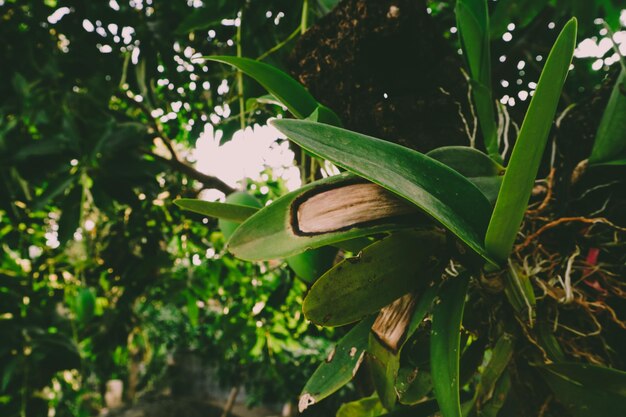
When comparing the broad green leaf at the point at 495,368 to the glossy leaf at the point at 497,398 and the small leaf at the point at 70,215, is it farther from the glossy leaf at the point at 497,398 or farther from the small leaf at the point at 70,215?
the small leaf at the point at 70,215

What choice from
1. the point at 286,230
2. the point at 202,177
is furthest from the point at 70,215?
the point at 286,230

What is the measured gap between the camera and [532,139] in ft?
0.88

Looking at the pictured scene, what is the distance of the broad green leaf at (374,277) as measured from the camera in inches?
13.1

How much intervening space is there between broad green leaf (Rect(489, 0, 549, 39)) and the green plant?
358mm

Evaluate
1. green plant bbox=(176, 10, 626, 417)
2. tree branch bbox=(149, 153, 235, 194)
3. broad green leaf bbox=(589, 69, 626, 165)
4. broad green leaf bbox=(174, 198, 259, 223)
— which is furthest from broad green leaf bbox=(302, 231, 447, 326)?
tree branch bbox=(149, 153, 235, 194)

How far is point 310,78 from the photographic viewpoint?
56cm

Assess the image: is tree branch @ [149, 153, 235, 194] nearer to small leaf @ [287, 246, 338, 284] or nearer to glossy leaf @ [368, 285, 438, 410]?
small leaf @ [287, 246, 338, 284]

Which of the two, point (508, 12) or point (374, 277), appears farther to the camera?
point (508, 12)

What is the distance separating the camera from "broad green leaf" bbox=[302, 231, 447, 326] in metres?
0.33

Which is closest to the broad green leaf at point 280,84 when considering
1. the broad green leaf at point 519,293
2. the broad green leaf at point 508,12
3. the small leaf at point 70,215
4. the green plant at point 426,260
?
the green plant at point 426,260

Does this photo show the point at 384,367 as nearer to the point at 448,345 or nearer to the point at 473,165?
the point at 448,345

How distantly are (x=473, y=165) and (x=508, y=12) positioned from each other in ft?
1.61

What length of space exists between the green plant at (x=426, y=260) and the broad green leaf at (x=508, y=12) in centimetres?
36

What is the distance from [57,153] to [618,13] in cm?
122
